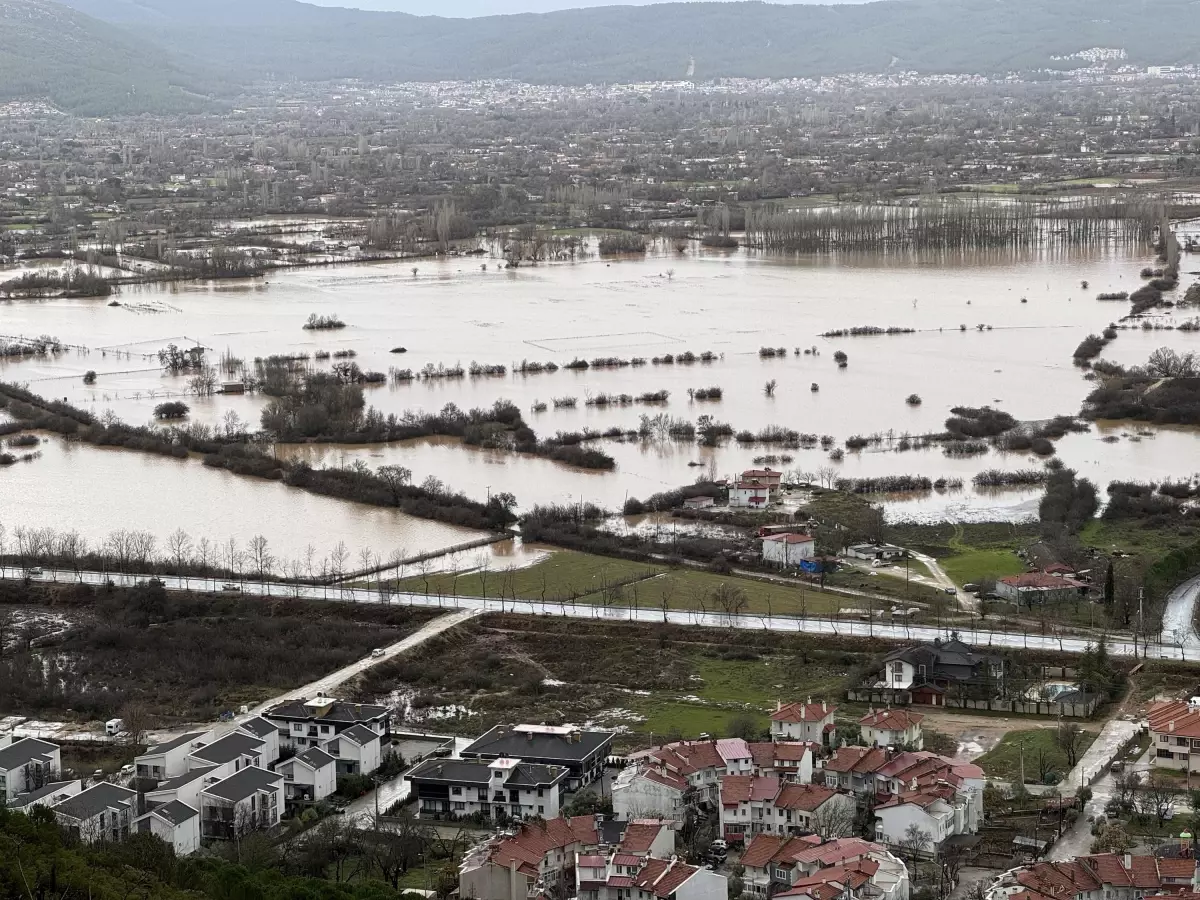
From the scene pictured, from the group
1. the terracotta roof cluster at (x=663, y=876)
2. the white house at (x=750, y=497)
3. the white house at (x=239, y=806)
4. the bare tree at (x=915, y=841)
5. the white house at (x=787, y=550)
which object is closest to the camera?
the terracotta roof cluster at (x=663, y=876)

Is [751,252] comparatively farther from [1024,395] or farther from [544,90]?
[544,90]

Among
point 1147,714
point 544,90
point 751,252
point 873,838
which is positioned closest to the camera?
point 873,838

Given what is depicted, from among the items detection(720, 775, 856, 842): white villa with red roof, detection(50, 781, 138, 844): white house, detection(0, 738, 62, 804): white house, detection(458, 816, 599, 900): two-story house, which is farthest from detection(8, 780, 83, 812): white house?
detection(720, 775, 856, 842): white villa with red roof

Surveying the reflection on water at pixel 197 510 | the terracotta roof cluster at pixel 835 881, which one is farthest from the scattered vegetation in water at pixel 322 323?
the terracotta roof cluster at pixel 835 881

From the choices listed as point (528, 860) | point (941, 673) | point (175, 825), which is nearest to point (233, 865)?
point (175, 825)

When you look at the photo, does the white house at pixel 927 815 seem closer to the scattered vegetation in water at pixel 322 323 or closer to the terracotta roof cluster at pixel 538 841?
the terracotta roof cluster at pixel 538 841

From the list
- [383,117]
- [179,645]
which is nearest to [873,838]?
[179,645]

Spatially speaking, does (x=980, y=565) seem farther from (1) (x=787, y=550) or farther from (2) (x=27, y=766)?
(2) (x=27, y=766)
